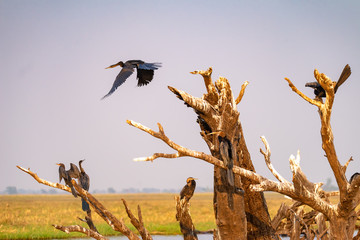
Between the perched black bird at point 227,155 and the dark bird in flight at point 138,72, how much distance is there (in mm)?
1936

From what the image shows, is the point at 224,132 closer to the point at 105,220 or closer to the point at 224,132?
the point at 224,132

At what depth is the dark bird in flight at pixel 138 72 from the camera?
7246 mm

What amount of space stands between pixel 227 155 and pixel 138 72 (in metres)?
2.61

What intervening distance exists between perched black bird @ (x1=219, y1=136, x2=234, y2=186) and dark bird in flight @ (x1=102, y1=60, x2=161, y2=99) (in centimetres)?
194

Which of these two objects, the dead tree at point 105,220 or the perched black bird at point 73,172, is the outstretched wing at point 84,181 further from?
the dead tree at point 105,220

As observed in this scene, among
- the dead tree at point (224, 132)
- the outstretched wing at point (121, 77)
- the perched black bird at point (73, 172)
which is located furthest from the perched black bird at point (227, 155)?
the perched black bird at point (73, 172)

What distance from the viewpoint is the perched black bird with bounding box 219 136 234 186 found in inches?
216

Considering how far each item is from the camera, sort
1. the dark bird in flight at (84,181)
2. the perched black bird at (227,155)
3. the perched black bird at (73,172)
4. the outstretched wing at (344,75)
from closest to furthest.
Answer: the perched black bird at (227,155)
the outstretched wing at (344,75)
the perched black bird at (73,172)
the dark bird in flight at (84,181)

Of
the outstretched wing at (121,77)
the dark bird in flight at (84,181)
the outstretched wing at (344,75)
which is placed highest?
the outstretched wing at (121,77)

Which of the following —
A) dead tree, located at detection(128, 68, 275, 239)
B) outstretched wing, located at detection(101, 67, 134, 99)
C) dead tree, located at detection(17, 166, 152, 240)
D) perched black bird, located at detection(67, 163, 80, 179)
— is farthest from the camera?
perched black bird, located at detection(67, 163, 80, 179)

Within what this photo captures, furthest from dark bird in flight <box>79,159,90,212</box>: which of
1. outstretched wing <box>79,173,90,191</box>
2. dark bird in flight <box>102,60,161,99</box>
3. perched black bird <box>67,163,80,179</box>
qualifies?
dark bird in flight <box>102,60,161,99</box>

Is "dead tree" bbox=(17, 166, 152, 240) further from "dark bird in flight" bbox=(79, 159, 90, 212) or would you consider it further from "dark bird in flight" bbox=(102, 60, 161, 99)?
"dark bird in flight" bbox=(102, 60, 161, 99)

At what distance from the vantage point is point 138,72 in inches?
299

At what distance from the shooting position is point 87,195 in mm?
6926
